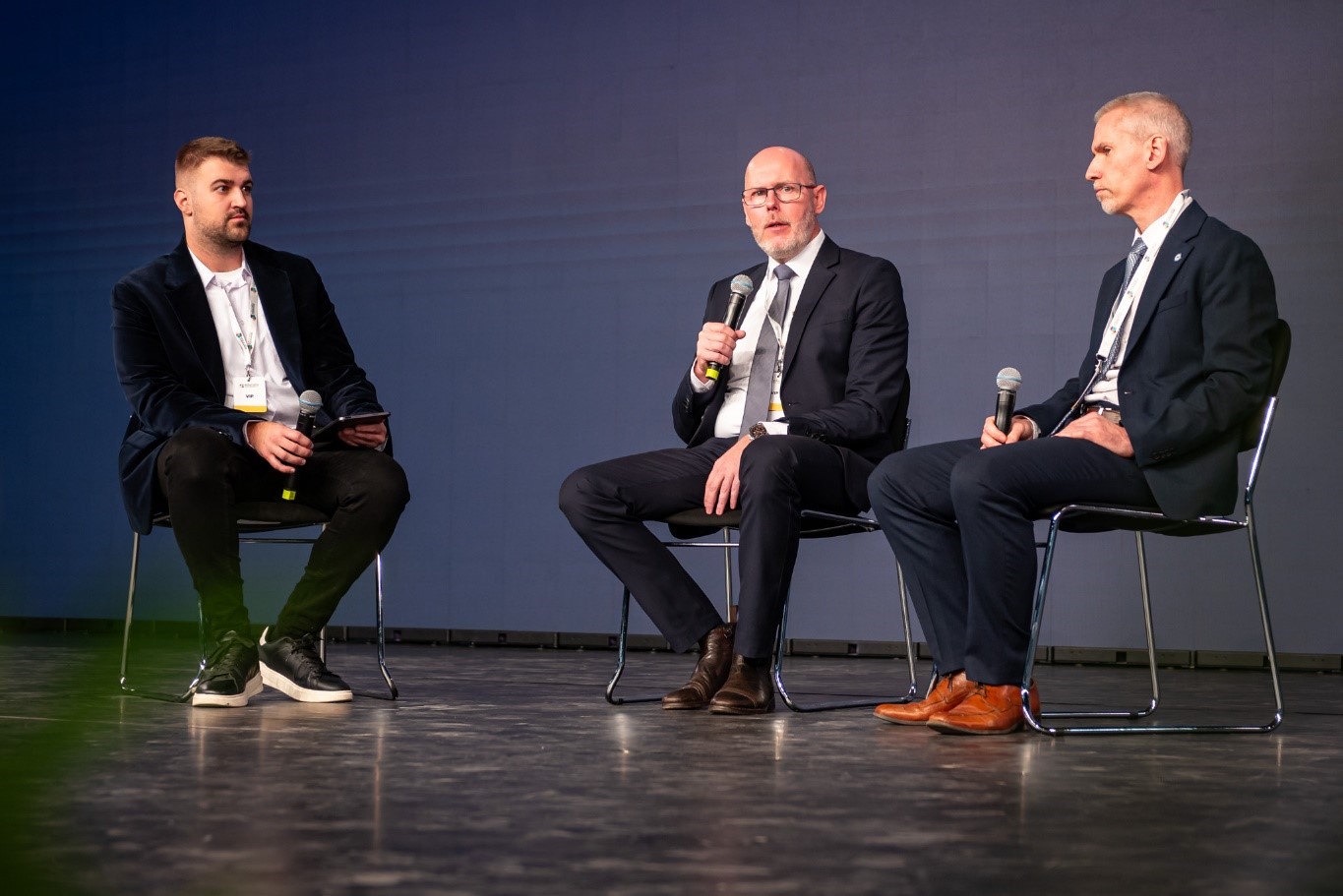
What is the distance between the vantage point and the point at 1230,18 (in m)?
4.39

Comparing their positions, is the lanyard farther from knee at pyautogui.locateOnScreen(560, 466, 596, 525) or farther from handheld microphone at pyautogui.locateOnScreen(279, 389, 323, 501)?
knee at pyautogui.locateOnScreen(560, 466, 596, 525)

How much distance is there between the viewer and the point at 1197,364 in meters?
2.58

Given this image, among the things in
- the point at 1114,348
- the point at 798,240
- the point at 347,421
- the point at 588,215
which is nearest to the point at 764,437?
the point at 798,240

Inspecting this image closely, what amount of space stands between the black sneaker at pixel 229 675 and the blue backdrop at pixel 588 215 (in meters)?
2.16

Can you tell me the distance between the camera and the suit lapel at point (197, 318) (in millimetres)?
3189

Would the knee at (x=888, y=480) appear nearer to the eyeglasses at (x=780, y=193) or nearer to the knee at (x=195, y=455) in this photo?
the eyeglasses at (x=780, y=193)

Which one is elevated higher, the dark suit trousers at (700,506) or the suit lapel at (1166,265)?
the suit lapel at (1166,265)

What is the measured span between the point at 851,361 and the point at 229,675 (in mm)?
1399

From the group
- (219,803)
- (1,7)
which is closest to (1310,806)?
(219,803)

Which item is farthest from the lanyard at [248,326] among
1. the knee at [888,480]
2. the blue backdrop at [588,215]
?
the blue backdrop at [588,215]

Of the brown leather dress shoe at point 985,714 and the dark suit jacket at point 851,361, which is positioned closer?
the brown leather dress shoe at point 985,714

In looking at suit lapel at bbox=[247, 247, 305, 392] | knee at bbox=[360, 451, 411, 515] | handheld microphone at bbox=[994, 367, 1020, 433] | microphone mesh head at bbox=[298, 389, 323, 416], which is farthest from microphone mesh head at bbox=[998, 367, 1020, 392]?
suit lapel at bbox=[247, 247, 305, 392]

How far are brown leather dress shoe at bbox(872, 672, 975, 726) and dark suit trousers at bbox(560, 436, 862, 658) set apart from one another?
0.89 feet

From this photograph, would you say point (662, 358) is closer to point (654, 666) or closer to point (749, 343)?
point (654, 666)
